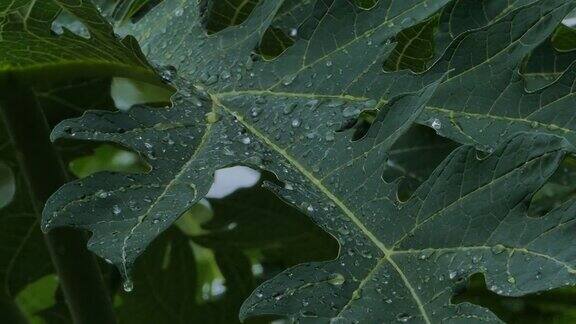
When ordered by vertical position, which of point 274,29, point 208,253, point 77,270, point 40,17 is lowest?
point 208,253

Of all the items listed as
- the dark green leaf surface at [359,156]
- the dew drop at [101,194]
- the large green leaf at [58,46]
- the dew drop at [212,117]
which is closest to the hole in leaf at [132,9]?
the large green leaf at [58,46]

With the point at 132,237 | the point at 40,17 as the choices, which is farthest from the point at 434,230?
the point at 40,17

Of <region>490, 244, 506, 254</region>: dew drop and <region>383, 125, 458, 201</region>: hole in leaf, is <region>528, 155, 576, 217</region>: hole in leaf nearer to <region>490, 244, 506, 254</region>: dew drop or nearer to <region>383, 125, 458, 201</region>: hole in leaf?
<region>383, 125, 458, 201</region>: hole in leaf

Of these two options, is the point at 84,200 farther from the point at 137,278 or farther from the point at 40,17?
the point at 137,278

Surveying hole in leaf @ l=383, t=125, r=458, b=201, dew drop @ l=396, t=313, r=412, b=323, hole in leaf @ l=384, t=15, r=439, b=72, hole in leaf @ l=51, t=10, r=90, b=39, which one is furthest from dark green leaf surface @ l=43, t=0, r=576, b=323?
hole in leaf @ l=383, t=125, r=458, b=201

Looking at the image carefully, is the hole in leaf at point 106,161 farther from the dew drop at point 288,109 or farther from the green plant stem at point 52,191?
the dew drop at point 288,109

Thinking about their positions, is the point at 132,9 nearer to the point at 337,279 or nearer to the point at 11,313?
the point at 11,313

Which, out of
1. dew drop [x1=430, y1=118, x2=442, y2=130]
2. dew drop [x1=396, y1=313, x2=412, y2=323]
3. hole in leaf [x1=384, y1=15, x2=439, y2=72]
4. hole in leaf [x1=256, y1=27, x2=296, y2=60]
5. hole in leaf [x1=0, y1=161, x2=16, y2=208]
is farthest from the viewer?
hole in leaf [x1=0, y1=161, x2=16, y2=208]

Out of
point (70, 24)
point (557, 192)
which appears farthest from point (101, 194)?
point (557, 192)
